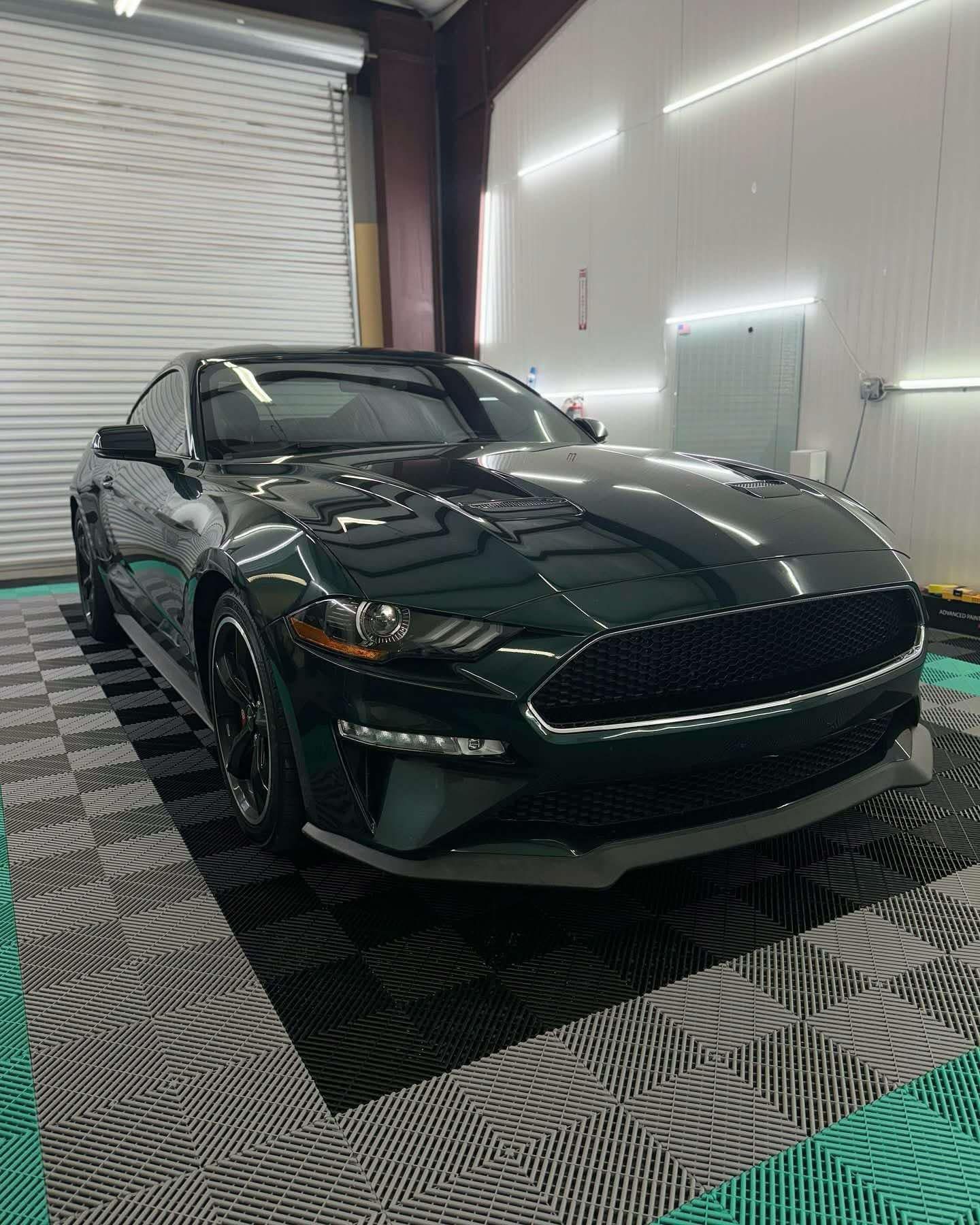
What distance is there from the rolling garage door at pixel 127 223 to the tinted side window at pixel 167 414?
4227mm

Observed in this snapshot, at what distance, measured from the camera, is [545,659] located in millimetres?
→ 1387

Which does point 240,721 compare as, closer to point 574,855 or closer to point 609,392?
point 574,855

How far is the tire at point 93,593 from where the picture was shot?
148 inches

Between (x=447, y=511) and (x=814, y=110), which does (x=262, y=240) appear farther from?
(x=447, y=511)

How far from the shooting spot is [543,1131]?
1.20 metres

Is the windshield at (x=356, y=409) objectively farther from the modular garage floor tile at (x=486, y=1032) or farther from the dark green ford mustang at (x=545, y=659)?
the modular garage floor tile at (x=486, y=1032)

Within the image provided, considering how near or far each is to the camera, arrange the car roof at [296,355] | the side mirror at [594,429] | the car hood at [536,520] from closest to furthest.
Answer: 1. the car hood at [536,520]
2. the car roof at [296,355]
3. the side mirror at [594,429]

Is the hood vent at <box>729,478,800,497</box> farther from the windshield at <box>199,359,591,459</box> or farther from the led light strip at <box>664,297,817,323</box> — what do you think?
the led light strip at <box>664,297,817,323</box>

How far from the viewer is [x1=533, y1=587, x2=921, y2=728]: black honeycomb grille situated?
1.41 meters

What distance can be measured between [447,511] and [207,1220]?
3.87 ft

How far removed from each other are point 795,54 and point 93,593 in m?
4.61

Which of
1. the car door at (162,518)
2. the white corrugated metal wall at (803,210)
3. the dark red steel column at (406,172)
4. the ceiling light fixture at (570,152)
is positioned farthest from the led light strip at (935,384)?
the dark red steel column at (406,172)

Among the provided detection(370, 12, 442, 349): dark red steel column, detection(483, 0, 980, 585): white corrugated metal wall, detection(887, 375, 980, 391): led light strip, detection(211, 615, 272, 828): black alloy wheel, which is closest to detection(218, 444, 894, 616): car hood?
detection(211, 615, 272, 828): black alloy wheel

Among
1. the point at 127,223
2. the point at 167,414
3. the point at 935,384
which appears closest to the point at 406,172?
the point at 127,223
